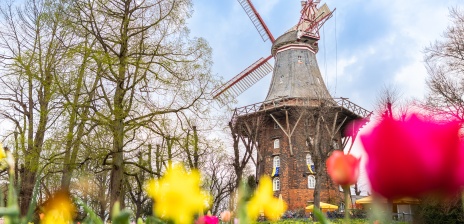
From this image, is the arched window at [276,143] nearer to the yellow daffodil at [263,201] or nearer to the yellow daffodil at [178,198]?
the yellow daffodil at [263,201]

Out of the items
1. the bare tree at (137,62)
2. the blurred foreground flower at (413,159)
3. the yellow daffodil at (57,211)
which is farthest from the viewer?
the bare tree at (137,62)

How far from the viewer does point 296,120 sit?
24.8 meters

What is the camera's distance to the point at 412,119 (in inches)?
24.7

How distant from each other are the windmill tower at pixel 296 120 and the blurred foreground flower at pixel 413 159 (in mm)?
21015

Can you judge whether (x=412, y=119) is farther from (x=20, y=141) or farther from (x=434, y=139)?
(x=20, y=141)

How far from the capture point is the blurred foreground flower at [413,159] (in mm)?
572

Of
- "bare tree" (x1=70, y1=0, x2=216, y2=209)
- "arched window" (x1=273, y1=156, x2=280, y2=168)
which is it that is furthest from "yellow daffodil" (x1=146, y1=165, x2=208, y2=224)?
"arched window" (x1=273, y1=156, x2=280, y2=168)

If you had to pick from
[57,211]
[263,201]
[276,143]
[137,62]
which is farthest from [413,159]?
[276,143]

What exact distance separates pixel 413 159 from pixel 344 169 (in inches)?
5.5

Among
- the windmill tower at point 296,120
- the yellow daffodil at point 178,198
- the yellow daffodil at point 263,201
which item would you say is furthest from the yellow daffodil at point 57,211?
the windmill tower at point 296,120

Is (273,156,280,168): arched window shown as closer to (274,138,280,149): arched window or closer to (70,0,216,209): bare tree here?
(274,138,280,149): arched window

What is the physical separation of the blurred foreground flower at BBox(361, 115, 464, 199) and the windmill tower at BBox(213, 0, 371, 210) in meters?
21.0

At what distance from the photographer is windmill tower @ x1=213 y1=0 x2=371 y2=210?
23.2m

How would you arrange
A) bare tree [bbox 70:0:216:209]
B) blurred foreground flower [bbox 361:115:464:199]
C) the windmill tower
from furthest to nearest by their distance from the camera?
the windmill tower < bare tree [bbox 70:0:216:209] < blurred foreground flower [bbox 361:115:464:199]
